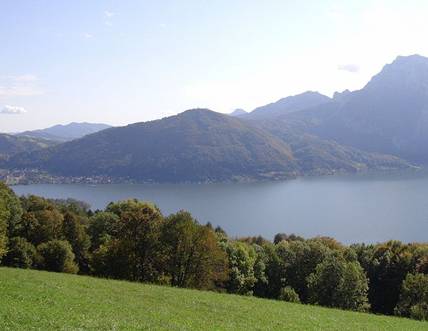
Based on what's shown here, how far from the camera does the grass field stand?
51.9ft

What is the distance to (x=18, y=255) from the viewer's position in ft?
144

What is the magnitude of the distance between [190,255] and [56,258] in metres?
13.9

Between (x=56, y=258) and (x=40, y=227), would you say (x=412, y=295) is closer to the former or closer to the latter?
(x=56, y=258)

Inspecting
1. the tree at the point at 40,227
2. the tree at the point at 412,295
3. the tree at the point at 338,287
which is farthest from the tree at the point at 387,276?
the tree at the point at 40,227

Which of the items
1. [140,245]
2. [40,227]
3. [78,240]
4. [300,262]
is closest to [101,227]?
[78,240]

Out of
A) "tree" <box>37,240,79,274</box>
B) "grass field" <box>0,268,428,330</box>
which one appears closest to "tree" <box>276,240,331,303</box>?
"tree" <box>37,240,79,274</box>

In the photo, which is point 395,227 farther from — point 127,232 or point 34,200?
point 127,232

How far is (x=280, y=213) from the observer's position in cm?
19238

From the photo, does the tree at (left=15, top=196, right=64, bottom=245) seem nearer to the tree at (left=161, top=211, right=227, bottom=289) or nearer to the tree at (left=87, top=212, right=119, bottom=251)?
the tree at (left=87, top=212, right=119, bottom=251)

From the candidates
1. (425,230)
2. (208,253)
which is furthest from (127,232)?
(425,230)

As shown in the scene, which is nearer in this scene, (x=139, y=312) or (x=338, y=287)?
(x=139, y=312)

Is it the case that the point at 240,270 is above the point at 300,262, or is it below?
above

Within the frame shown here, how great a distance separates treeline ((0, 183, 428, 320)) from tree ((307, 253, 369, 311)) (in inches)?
4.2

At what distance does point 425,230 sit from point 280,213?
59.1 m
